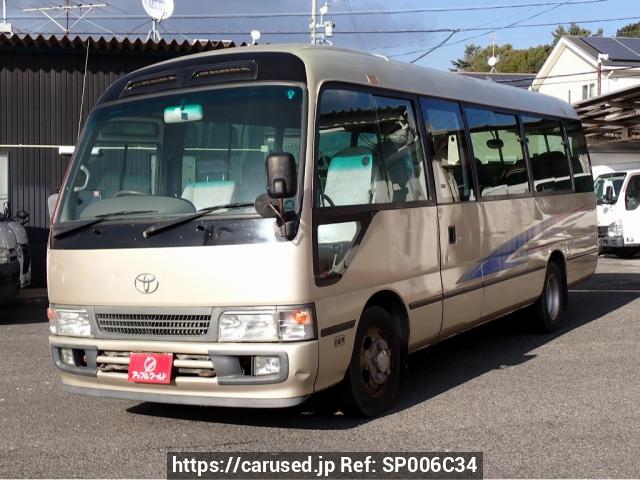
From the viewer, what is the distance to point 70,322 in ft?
19.4

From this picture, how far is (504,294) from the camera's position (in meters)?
8.40

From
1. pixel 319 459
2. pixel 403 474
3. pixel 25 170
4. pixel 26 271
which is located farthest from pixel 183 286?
pixel 25 170

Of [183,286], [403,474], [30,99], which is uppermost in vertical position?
[30,99]

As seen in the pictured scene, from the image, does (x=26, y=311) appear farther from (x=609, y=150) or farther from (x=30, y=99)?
(x=609, y=150)

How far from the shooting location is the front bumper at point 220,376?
5266 millimetres

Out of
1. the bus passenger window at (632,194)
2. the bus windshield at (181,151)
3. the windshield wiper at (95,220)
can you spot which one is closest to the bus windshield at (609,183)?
the bus passenger window at (632,194)

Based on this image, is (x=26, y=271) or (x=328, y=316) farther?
(x=26, y=271)

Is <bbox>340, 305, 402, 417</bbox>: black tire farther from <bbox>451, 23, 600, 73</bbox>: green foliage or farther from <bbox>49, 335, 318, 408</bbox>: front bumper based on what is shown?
<bbox>451, 23, 600, 73</bbox>: green foliage

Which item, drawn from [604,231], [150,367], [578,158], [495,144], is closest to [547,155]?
[578,158]

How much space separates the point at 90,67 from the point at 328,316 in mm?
11113

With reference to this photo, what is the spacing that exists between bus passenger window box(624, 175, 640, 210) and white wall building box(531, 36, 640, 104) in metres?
18.1

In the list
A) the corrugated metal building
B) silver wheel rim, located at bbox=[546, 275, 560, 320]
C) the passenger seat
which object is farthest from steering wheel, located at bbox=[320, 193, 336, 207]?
the corrugated metal building

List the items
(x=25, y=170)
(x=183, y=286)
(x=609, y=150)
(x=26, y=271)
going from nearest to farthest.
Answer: (x=183, y=286), (x=26, y=271), (x=25, y=170), (x=609, y=150)

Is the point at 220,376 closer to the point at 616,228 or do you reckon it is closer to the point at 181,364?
the point at 181,364
